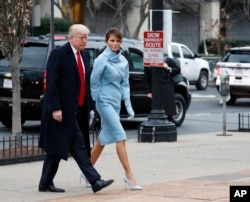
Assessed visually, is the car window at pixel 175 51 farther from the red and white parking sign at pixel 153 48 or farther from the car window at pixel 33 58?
the red and white parking sign at pixel 153 48

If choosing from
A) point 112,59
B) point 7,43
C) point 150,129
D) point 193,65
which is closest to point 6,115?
point 150,129

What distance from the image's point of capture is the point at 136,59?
20.0 metres

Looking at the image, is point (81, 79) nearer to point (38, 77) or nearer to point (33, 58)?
point (38, 77)

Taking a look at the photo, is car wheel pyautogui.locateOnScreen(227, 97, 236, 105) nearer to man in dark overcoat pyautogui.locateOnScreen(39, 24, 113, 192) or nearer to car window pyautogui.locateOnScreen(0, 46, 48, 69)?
car window pyautogui.locateOnScreen(0, 46, 48, 69)

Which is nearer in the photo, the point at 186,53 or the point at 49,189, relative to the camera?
the point at 49,189

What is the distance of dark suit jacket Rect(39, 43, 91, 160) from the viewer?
420 inches

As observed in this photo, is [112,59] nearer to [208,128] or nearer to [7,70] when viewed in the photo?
[7,70]

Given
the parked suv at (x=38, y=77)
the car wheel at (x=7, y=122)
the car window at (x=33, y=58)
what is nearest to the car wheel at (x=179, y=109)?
the parked suv at (x=38, y=77)

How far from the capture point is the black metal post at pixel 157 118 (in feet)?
54.3

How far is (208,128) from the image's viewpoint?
2056 centimetres

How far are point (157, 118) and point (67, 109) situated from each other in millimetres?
6221

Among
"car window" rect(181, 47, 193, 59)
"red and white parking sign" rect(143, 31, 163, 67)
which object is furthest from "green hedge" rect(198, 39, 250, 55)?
Result: "red and white parking sign" rect(143, 31, 163, 67)

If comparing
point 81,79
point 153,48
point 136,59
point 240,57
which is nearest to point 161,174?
point 81,79

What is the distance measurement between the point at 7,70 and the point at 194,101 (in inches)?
485
